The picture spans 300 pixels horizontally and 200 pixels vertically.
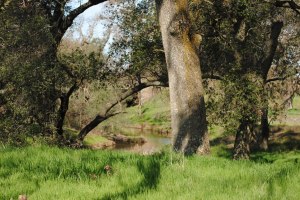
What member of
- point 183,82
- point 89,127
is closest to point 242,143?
point 89,127

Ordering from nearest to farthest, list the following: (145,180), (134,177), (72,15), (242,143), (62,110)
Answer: (145,180), (134,177), (72,15), (62,110), (242,143)

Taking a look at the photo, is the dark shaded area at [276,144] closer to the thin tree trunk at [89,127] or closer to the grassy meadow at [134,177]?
the thin tree trunk at [89,127]

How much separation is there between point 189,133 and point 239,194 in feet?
20.1

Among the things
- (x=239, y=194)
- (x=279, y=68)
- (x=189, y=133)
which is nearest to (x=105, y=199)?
(x=239, y=194)

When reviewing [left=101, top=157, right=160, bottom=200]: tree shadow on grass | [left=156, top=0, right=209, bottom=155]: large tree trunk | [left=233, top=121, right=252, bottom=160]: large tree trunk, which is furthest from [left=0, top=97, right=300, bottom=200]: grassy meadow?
[left=233, top=121, right=252, bottom=160]: large tree trunk

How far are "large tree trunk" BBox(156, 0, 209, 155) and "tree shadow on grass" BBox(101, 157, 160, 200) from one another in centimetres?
395

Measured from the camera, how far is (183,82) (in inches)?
437

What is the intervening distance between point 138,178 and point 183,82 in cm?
559

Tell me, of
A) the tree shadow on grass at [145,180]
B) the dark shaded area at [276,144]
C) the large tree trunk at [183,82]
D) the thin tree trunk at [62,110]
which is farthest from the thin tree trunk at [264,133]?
the tree shadow on grass at [145,180]

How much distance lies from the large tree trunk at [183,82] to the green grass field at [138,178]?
3.51 meters

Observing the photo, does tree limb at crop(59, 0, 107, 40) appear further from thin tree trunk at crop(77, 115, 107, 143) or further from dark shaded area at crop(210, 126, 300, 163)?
dark shaded area at crop(210, 126, 300, 163)

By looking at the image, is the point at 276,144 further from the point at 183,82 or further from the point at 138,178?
the point at 138,178

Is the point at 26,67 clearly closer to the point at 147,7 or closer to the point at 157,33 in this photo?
the point at 157,33

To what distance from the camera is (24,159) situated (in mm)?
7297
